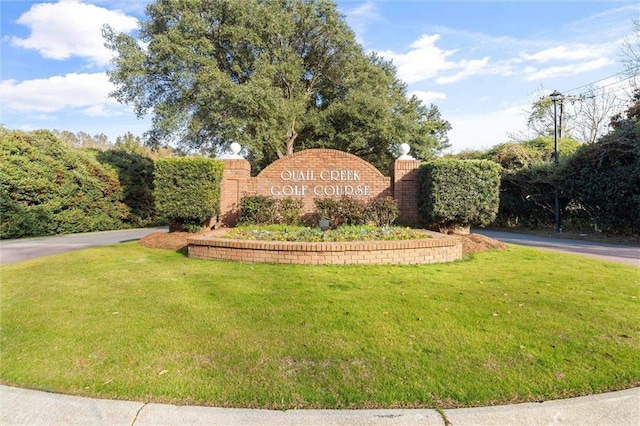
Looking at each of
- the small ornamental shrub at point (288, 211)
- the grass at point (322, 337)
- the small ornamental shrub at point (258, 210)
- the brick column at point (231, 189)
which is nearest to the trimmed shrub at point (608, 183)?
the grass at point (322, 337)

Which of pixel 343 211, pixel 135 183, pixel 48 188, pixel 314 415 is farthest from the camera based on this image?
pixel 135 183

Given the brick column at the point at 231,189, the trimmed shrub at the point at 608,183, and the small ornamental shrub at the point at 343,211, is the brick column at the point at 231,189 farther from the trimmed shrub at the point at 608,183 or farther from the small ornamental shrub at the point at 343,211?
the trimmed shrub at the point at 608,183

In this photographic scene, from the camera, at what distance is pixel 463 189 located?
9.20 m

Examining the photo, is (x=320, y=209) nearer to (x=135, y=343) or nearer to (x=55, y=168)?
(x=135, y=343)

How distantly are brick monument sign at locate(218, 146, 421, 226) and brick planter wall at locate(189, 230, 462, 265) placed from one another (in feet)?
13.7

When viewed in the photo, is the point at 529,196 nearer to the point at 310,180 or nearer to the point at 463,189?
the point at 463,189

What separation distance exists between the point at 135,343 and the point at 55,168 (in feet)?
43.7

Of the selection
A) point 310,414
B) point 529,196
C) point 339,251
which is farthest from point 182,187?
point 529,196

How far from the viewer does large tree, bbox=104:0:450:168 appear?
578 inches

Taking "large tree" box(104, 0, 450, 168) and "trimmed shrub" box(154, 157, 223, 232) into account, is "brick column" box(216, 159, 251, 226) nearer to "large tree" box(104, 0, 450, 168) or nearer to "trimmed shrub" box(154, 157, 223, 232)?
"trimmed shrub" box(154, 157, 223, 232)

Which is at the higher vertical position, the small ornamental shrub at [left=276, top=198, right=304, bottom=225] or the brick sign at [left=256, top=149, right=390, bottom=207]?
the brick sign at [left=256, top=149, right=390, bottom=207]

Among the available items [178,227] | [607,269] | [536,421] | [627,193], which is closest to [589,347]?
[536,421]

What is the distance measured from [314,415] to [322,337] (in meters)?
1.08

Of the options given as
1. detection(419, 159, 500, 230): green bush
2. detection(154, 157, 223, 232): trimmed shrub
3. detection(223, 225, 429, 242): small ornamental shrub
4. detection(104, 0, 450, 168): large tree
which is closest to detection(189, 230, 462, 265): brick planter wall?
detection(223, 225, 429, 242): small ornamental shrub
